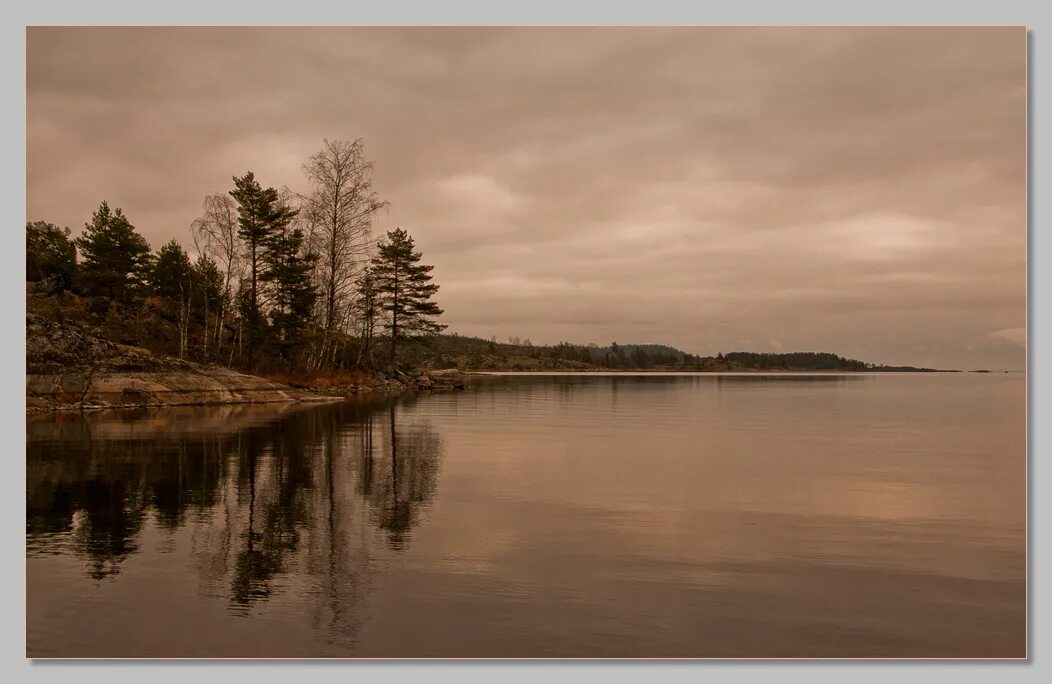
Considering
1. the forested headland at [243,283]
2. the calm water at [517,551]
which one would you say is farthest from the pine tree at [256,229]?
the calm water at [517,551]

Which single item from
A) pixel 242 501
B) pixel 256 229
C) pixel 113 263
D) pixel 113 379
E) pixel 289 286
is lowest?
pixel 242 501

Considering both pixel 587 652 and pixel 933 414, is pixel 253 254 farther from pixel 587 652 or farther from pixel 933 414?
pixel 587 652

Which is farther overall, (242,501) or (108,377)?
(108,377)

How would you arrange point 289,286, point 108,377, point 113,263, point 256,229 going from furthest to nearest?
point 289,286 < point 256,229 < point 113,263 < point 108,377

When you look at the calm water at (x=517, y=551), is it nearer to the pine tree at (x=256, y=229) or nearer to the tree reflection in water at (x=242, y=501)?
the tree reflection in water at (x=242, y=501)

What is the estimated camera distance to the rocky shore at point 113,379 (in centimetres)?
3098

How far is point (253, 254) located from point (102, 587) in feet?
159

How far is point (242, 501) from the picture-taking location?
13359 millimetres

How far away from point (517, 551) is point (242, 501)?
5.96 meters

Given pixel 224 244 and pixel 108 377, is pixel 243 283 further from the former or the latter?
pixel 108 377

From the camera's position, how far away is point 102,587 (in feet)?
27.9

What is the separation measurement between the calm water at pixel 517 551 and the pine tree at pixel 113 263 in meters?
33.0

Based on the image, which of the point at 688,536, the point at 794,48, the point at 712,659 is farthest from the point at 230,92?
the point at 712,659

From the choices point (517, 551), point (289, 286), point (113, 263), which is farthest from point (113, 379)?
point (517, 551)
